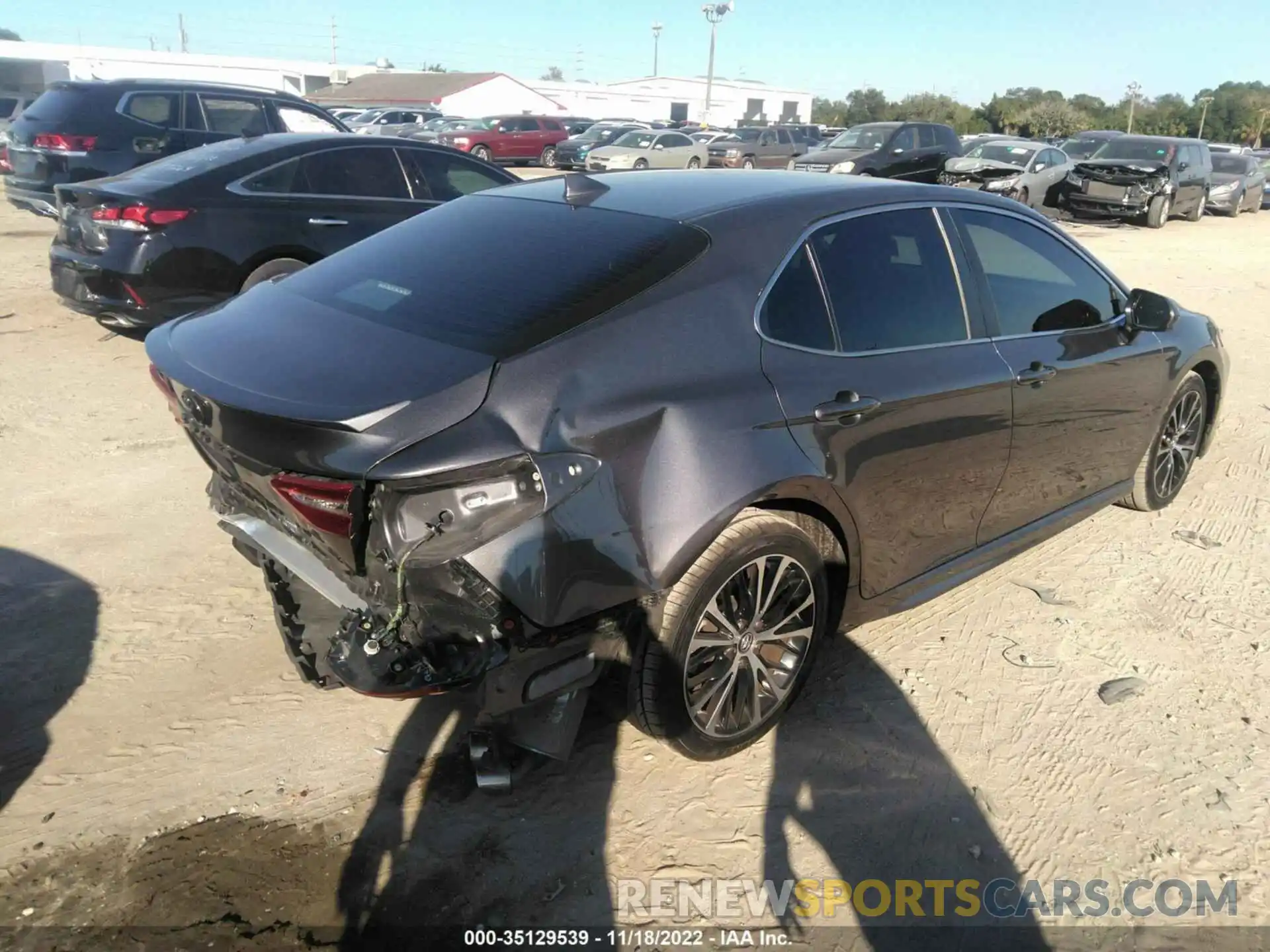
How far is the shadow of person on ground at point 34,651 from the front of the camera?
120 inches

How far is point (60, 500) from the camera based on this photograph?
4.71 meters

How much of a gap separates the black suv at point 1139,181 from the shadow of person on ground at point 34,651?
1963cm

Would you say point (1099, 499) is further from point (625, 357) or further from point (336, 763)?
point (336, 763)

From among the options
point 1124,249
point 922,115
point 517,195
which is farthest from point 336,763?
Answer: point 922,115

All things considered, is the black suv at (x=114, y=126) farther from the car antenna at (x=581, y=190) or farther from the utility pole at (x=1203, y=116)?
the utility pole at (x=1203, y=116)

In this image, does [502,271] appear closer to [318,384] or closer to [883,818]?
[318,384]

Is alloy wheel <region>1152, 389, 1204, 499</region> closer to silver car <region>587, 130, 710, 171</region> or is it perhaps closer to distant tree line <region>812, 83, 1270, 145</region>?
silver car <region>587, 130, 710, 171</region>

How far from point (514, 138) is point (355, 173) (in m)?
24.8

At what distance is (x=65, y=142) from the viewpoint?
10.2 meters

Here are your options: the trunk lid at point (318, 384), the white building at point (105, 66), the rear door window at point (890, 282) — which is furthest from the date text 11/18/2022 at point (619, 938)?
the white building at point (105, 66)

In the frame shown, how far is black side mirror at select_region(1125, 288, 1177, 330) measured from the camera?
4.32 meters

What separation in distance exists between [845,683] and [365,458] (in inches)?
81.2

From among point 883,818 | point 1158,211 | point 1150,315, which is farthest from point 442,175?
point 1158,211

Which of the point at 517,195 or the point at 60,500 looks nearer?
the point at 517,195
